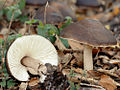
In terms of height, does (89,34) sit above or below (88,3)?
below

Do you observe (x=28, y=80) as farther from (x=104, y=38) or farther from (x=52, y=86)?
(x=104, y=38)

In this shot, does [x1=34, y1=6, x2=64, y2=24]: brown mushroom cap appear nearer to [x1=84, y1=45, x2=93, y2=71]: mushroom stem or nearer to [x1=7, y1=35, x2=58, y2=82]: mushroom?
[x1=7, y1=35, x2=58, y2=82]: mushroom

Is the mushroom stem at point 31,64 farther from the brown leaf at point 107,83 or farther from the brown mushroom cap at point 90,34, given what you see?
the brown leaf at point 107,83

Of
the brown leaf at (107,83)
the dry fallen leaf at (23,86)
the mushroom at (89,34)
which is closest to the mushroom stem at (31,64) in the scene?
the dry fallen leaf at (23,86)

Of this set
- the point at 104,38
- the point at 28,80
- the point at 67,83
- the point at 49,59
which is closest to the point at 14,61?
the point at 28,80

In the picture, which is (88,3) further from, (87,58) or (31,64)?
(31,64)

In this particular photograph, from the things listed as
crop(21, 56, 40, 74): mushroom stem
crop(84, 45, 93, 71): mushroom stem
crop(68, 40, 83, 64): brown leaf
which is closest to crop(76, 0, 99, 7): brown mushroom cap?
crop(68, 40, 83, 64): brown leaf

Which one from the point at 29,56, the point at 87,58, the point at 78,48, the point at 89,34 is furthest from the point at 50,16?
the point at 89,34
